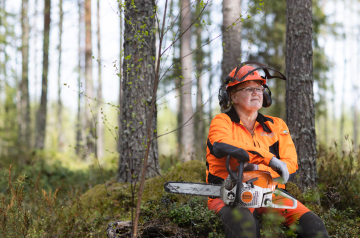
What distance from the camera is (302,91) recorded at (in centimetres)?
392

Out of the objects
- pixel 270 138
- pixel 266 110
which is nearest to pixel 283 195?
pixel 270 138

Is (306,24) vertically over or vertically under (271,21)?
under

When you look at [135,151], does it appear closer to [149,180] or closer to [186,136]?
[149,180]

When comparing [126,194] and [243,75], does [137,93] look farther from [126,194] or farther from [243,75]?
[243,75]

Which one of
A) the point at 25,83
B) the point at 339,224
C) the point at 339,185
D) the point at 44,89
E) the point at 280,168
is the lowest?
the point at 339,224

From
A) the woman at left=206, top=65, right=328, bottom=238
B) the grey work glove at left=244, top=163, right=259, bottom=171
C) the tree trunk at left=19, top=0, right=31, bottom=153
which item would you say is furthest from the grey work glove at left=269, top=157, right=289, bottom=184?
the tree trunk at left=19, top=0, right=31, bottom=153

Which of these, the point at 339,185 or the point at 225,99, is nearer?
the point at 225,99

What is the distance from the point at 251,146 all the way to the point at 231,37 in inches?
148

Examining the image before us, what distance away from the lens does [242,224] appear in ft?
6.91

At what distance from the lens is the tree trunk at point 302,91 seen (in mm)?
3893

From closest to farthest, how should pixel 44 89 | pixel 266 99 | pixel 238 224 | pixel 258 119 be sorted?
pixel 238 224 < pixel 258 119 < pixel 266 99 < pixel 44 89

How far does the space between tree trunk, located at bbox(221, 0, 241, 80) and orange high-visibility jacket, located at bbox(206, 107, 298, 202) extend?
282 centimetres

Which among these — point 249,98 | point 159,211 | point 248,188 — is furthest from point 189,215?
point 249,98

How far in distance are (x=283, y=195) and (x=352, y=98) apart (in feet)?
96.7
